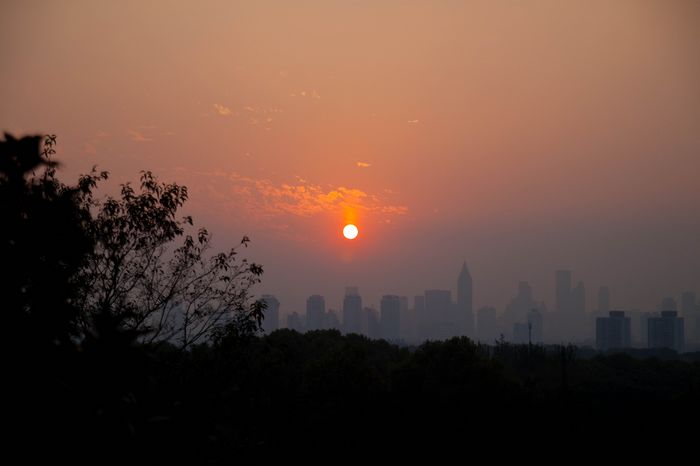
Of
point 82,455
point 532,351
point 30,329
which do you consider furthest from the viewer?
point 532,351

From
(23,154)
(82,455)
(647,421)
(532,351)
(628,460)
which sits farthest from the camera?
(532,351)

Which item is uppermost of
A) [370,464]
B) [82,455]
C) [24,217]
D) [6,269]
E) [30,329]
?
[24,217]

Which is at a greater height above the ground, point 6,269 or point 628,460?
point 6,269

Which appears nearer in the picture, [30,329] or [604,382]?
[30,329]

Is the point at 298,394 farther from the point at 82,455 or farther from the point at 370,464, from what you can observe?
the point at 82,455

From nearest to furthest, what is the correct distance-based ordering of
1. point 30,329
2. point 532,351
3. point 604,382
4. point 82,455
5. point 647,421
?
point 82,455 < point 30,329 < point 647,421 < point 604,382 < point 532,351

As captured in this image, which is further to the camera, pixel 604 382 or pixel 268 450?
pixel 604 382

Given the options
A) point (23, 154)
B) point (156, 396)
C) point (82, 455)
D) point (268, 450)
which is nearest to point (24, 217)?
point (23, 154)

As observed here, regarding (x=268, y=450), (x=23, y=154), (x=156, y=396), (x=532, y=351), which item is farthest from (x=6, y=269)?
(x=532, y=351)

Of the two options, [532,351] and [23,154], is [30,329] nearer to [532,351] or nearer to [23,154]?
[23,154]
